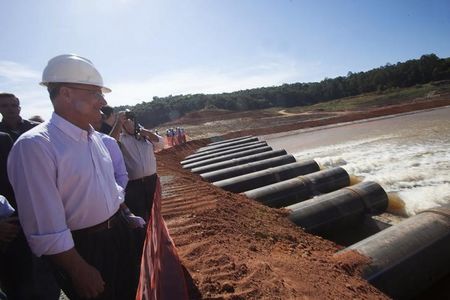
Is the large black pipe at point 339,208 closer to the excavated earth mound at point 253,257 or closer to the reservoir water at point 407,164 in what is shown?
the excavated earth mound at point 253,257

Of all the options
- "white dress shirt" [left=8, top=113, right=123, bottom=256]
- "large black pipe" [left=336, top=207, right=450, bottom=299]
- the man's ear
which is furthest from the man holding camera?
"large black pipe" [left=336, top=207, right=450, bottom=299]

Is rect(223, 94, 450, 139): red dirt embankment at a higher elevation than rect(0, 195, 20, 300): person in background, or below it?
below

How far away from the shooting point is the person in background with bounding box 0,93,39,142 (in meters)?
3.84

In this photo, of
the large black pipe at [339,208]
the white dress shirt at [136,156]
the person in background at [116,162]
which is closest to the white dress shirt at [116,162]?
the person in background at [116,162]

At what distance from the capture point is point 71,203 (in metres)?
2.01

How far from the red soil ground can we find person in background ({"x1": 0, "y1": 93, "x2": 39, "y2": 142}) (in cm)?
251

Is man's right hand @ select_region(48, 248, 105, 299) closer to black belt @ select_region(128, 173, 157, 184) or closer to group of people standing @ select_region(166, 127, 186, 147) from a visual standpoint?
black belt @ select_region(128, 173, 157, 184)

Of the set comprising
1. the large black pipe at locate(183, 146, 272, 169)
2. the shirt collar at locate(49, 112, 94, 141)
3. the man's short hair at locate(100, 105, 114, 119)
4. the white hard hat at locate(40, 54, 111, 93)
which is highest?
the white hard hat at locate(40, 54, 111, 93)

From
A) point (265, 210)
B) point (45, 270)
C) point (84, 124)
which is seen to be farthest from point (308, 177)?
point (84, 124)

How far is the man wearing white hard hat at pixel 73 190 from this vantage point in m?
1.78

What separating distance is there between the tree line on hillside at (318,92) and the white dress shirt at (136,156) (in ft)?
179

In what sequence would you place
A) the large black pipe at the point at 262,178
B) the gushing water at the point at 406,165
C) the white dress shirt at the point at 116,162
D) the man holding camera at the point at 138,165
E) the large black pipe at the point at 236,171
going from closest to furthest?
the white dress shirt at the point at 116,162 < the man holding camera at the point at 138,165 < the gushing water at the point at 406,165 < the large black pipe at the point at 262,178 < the large black pipe at the point at 236,171

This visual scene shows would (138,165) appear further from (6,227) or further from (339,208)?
(339,208)

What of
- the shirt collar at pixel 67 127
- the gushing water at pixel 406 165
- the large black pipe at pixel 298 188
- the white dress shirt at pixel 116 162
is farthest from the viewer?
the gushing water at pixel 406 165
